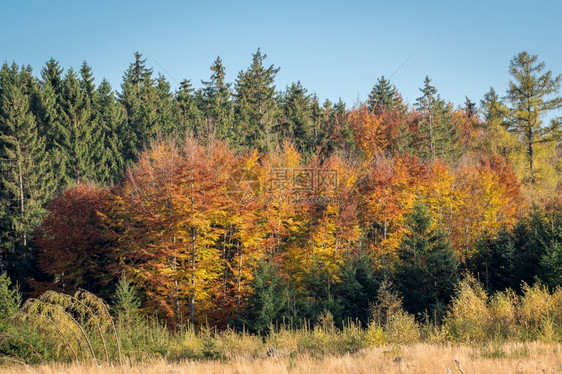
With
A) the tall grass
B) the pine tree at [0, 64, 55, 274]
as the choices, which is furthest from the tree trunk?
the pine tree at [0, 64, 55, 274]

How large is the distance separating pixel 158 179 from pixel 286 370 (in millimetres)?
20956

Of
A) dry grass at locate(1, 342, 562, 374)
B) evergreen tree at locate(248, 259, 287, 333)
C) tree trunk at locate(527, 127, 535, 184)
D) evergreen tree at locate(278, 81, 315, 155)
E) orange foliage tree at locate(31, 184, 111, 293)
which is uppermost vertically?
evergreen tree at locate(278, 81, 315, 155)

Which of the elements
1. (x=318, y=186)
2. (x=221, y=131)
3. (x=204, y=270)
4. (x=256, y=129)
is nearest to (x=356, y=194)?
(x=318, y=186)

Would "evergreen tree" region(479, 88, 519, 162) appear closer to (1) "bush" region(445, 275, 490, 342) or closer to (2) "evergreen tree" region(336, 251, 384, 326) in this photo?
(2) "evergreen tree" region(336, 251, 384, 326)

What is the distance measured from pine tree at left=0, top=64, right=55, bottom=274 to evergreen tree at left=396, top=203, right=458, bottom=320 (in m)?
35.6

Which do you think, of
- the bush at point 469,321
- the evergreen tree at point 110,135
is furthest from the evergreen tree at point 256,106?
the bush at point 469,321

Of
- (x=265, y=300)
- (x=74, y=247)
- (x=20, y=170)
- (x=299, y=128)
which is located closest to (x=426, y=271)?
(x=265, y=300)

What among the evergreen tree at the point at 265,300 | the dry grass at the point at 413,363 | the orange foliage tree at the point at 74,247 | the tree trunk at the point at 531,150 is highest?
the tree trunk at the point at 531,150

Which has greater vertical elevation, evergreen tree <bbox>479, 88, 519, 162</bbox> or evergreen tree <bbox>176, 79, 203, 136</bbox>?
evergreen tree <bbox>176, 79, 203, 136</bbox>

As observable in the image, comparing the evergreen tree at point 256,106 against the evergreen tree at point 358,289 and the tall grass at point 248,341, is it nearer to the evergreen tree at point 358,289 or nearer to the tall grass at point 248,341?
the evergreen tree at point 358,289

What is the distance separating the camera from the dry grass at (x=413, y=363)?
714 centimetres

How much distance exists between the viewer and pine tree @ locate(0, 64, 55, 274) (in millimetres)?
41281

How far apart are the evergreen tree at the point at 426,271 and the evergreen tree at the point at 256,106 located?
1168 inches

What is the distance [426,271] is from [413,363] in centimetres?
1552
